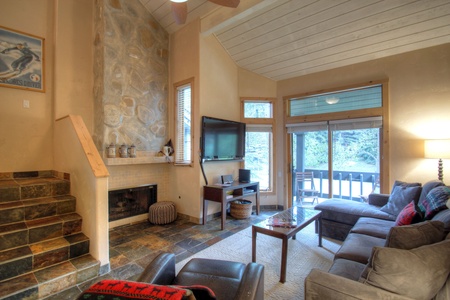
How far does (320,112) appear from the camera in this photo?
4691 mm

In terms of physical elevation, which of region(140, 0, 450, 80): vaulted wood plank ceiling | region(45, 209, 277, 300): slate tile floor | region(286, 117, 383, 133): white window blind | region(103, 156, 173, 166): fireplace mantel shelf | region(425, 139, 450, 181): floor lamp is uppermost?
region(140, 0, 450, 80): vaulted wood plank ceiling

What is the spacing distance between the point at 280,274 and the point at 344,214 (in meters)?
1.58

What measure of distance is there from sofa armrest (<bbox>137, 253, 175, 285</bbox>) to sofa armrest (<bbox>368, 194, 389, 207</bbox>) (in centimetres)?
345

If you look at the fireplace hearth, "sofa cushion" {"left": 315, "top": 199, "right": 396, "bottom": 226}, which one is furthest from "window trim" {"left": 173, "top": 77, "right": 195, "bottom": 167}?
"sofa cushion" {"left": 315, "top": 199, "right": 396, "bottom": 226}

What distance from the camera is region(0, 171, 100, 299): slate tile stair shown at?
78.4 inches

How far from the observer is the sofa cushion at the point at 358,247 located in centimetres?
194

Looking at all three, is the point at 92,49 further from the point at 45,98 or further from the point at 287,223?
the point at 287,223

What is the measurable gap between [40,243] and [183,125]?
115 inches

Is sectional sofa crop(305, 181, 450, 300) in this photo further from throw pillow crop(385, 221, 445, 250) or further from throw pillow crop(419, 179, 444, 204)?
throw pillow crop(419, 179, 444, 204)

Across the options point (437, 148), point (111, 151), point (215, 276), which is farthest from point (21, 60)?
point (437, 148)

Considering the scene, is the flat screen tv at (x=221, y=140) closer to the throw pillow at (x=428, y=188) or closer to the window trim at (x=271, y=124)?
the window trim at (x=271, y=124)

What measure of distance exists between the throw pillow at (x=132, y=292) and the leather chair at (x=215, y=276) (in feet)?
2.13

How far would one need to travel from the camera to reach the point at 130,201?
4102mm

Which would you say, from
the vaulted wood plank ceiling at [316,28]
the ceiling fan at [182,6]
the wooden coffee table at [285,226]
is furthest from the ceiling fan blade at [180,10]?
the wooden coffee table at [285,226]
